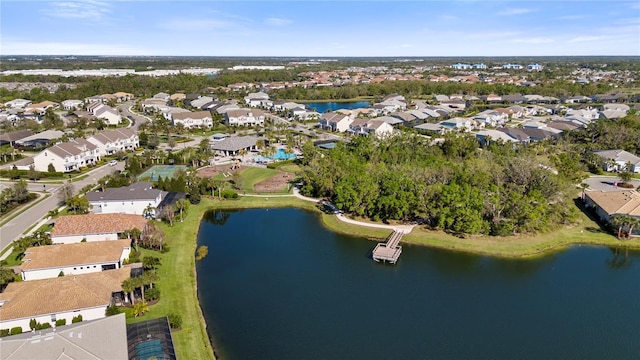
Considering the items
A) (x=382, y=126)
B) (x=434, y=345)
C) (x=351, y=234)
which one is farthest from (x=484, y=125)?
(x=434, y=345)

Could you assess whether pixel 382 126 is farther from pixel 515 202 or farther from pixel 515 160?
pixel 515 202

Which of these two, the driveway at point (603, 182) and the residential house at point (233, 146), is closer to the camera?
the driveway at point (603, 182)

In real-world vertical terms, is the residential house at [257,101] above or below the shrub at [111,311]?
above

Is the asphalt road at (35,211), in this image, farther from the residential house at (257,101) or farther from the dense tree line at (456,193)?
the residential house at (257,101)

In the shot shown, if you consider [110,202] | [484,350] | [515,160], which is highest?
[515,160]

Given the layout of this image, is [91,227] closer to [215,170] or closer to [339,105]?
[215,170]

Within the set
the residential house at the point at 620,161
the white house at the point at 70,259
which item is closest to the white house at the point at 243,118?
the white house at the point at 70,259

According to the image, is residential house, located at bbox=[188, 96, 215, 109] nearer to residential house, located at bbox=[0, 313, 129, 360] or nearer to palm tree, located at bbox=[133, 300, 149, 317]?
palm tree, located at bbox=[133, 300, 149, 317]

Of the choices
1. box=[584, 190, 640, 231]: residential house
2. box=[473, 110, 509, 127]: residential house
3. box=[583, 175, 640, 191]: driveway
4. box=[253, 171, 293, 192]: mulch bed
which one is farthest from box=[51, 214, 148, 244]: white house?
box=[473, 110, 509, 127]: residential house
